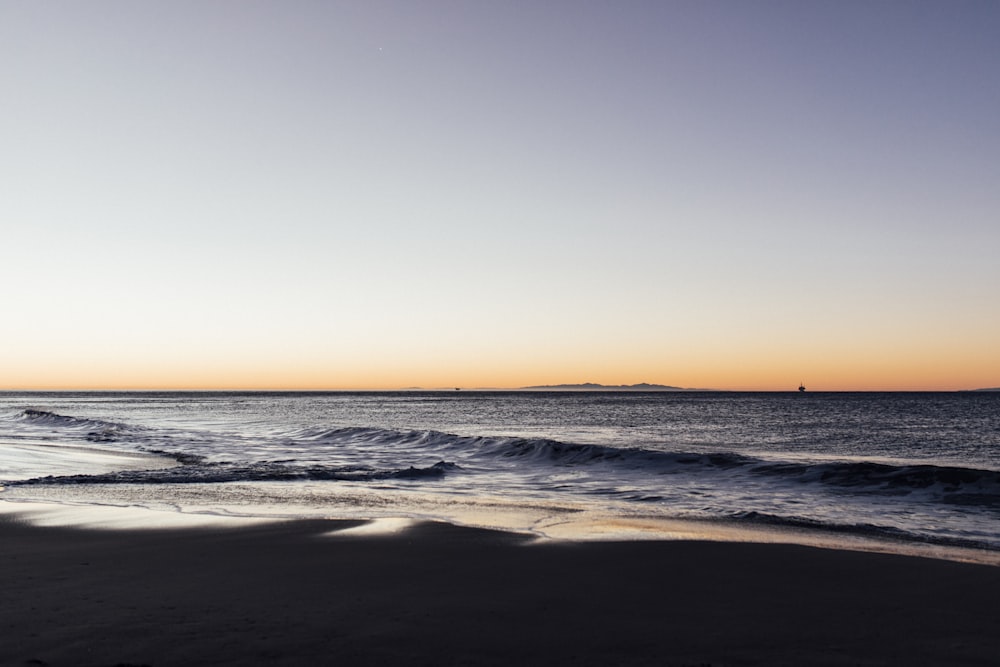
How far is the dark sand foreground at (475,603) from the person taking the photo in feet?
15.6

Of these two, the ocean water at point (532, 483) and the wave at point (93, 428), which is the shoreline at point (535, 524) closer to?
the ocean water at point (532, 483)

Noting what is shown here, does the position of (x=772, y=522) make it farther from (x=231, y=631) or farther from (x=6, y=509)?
(x=6, y=509)

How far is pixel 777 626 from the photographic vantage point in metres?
5.45

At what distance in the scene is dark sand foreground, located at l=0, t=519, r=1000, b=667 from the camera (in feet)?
15.6

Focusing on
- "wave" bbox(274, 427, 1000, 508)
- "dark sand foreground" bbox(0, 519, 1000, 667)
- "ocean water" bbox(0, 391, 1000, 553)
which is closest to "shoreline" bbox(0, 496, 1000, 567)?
"ocean water" bbox(0, 391, 1000, 553)

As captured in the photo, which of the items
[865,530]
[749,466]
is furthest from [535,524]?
[749,466]

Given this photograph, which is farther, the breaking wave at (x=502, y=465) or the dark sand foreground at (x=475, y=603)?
the breaking wave at (x=502, y=465)

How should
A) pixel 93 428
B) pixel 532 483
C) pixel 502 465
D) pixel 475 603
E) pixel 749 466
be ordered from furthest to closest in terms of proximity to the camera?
pixel 93 428, pixel 502 465, pixel 749 466, pixel 532 483, pixel 475 603

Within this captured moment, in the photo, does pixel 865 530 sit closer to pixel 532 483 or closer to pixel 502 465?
pixel 532 483

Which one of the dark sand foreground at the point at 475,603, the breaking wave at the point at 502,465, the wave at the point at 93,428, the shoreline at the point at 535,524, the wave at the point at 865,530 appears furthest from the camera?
the wave at the point at 93,428

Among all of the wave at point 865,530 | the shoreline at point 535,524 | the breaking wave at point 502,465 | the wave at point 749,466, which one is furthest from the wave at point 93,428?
the wave at point 865,530

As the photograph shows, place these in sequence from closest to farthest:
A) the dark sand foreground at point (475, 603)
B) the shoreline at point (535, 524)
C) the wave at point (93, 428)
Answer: the dark sand foreground at point (475, 603) → the shoreline at point (535, 524) → the wave at point (93, 428)

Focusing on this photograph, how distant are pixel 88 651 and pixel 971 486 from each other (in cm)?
1700

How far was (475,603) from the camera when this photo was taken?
19.9 feet
